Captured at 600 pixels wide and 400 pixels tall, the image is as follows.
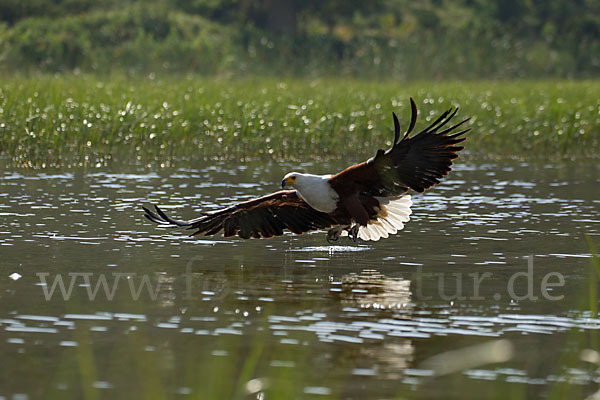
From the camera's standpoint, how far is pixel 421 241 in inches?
462

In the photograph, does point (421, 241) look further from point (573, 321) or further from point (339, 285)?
point (573, 321)

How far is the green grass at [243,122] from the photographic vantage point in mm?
19000

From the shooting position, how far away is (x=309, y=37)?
42.0 metres

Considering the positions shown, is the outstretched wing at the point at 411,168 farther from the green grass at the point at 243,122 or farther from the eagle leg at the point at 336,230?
the green grass at the point at 243,122

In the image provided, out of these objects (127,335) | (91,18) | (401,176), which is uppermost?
(91,18)

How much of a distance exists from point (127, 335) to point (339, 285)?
2.40m

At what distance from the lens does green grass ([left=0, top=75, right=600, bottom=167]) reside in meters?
19.0

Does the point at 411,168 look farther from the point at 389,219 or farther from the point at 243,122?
the point at 243,122

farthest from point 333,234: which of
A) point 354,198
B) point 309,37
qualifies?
point 309,37

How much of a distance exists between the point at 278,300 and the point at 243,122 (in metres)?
11.6

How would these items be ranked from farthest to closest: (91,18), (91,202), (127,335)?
(91,18) < (91,202) < (127,335)

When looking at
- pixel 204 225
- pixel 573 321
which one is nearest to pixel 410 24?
pixel 204 225

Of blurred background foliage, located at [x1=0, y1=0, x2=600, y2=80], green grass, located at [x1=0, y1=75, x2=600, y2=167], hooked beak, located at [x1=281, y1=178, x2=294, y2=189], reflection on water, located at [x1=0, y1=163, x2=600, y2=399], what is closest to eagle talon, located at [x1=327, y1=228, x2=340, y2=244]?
reflection on water, located at [x1=0, y1=163, x2=600, y2=399]

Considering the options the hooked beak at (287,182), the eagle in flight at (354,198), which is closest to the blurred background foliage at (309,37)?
the eagle in flight at (354,198)
